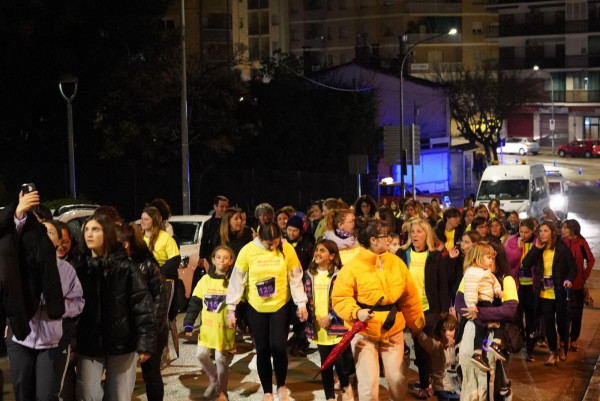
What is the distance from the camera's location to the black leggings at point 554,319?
40.4ft

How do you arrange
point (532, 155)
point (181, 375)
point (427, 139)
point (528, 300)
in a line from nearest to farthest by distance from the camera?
1. point (181, 375)
2. point (528, 300)
3. point (427, 139)
4. point (532, 155)

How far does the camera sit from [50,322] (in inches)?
292

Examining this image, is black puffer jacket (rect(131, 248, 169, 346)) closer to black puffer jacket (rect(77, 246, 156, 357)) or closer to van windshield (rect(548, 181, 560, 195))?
black puffer jacket (rect(77, 246, 156, 357))

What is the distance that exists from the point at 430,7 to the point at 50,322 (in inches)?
3785

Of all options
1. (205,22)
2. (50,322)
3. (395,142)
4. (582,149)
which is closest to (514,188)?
(395,142)

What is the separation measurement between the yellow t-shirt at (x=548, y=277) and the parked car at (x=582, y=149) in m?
65.8

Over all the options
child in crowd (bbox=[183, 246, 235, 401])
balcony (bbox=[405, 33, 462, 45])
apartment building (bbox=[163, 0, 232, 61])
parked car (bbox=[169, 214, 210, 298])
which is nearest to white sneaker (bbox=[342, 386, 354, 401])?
child in crowd (bbox=[183, 246, 235, 401])

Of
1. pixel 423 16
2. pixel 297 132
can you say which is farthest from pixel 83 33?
pixel 423 16

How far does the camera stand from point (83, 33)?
113 ft

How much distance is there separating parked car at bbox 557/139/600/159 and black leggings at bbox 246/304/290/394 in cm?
6908

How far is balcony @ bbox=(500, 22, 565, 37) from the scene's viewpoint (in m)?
92.0

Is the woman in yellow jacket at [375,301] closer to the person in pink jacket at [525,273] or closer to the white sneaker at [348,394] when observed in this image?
the white sneaker at [348,394]

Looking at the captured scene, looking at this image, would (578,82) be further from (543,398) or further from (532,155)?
(543,398)

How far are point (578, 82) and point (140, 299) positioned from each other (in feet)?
283
